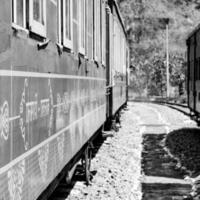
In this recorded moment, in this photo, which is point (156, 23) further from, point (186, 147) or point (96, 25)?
point (96, 25)

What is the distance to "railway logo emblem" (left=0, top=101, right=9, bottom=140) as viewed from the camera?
306 cm

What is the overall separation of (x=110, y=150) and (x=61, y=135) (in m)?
8.59

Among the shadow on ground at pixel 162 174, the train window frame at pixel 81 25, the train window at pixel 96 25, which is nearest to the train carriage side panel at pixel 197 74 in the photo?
the shadow on ground at pixel 162 174

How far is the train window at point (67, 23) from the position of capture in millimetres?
5504

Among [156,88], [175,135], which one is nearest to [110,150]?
[175,135]

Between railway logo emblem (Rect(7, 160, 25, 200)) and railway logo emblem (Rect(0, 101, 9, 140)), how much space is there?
0.26 m

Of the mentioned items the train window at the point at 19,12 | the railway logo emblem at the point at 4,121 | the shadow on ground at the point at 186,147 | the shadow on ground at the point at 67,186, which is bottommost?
the shadow on ground at the point at 186,147

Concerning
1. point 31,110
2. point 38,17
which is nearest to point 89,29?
point 38,17

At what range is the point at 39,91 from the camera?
414cm

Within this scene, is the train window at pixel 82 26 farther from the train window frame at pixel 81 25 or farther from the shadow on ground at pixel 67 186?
the shadow on ground at pixel 67 186

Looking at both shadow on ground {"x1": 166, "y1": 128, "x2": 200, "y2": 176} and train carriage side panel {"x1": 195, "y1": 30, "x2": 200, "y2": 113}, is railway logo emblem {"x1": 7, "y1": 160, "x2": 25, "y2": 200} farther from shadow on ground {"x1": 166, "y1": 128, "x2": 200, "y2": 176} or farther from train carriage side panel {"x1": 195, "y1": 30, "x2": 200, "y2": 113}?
train carriage side panel {"x1": 195, "y1": 30, "x2": 200, "y2": 113}

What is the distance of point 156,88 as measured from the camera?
6900 cm

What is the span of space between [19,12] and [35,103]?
76cm

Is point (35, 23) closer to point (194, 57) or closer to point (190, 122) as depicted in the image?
point (194, 57)
